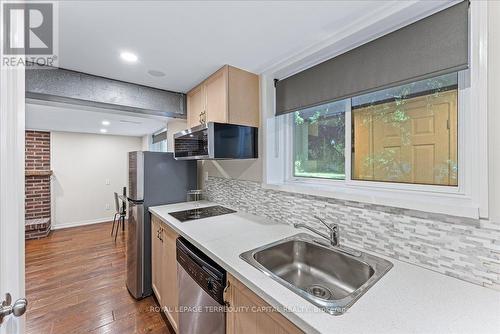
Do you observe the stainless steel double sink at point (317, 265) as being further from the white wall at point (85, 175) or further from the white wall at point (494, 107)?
the white wall at point (85, 175)

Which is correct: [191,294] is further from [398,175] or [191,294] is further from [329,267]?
[398,175]

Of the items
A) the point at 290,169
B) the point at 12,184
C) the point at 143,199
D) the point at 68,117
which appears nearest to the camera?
the point at 12,184

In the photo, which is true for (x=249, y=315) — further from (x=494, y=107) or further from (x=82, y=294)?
(x=82, y=294)

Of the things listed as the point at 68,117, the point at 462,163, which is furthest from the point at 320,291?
the point at 68,117

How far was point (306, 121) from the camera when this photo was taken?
182 cm

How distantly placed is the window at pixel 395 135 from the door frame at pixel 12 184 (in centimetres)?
160

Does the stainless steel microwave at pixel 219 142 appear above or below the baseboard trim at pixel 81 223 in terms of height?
above

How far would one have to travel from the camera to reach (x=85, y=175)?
187 inches

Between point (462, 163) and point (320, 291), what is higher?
point (462, 163)

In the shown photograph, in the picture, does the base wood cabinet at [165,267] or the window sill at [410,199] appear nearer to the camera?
the window sill at [410,199]

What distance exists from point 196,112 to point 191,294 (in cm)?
165

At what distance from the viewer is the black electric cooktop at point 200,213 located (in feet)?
5.99

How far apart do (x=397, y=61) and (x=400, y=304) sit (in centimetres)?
112

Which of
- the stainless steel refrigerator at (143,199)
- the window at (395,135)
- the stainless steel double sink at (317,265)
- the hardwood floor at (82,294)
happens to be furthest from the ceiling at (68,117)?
the stainless steel double sink at (317,265)
